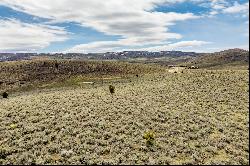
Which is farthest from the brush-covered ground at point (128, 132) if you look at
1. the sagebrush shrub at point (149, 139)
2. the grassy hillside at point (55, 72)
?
the grassy hillside at point (55, 72)

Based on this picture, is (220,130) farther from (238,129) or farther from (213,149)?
(213,149)

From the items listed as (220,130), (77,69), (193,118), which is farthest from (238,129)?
(77,69)

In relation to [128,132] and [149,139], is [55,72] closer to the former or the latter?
[128,132]

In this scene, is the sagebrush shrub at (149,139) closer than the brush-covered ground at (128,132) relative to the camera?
No

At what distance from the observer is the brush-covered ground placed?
2281 cm

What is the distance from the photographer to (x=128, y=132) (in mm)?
28422

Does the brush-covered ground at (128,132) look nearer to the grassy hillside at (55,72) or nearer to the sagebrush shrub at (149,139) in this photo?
the sagebrush shrub at (149,139)

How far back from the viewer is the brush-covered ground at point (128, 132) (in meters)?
22.8

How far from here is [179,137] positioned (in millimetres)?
27141

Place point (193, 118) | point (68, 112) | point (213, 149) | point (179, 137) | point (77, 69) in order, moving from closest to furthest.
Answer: point (213, 149) < point (179, 137) < point (193, 118) < point (68, 112) < point (77, 69)

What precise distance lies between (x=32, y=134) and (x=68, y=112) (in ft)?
29.9

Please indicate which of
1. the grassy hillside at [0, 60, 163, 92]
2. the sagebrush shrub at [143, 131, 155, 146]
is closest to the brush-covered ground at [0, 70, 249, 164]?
the sagebrush shrub at [143, 131, 155, 146]

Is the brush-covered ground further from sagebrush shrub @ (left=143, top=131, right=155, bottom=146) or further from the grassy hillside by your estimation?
the grassy hillside

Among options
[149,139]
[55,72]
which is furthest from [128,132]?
[55,72]
